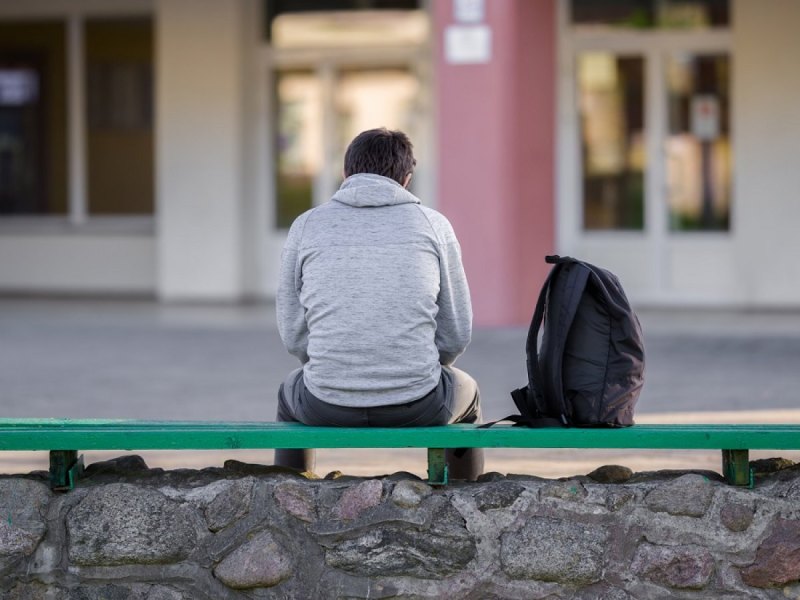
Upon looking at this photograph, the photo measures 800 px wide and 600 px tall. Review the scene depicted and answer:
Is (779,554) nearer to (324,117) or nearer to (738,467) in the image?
(738,467)

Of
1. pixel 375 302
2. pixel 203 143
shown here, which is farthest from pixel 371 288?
pixel 203 143

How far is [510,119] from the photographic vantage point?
37.9ft

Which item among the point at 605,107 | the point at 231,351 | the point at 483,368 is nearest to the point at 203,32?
the point at 605,107

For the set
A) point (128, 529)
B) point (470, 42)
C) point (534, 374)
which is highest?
point (470, 42)

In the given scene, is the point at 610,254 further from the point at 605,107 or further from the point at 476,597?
the point at 476,597

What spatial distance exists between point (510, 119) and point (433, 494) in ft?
24.8

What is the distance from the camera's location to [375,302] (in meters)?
4.33

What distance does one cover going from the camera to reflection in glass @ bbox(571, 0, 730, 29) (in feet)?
43.2

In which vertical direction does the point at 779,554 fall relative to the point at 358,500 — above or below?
below

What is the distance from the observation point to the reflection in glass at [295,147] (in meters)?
14.6

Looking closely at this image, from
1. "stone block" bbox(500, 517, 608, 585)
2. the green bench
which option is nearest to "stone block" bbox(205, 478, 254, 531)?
the green bench

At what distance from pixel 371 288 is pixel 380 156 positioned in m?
0.44

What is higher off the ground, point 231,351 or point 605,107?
point 605,107

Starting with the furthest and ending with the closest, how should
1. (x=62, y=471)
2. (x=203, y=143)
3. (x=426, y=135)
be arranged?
(x=203, y=143) < (x=426, y=135) < (x=62, y=471)
